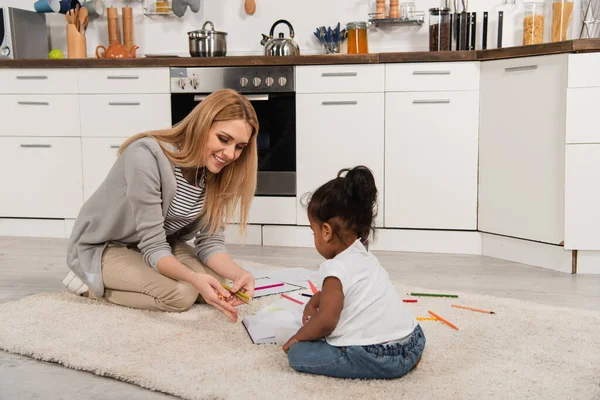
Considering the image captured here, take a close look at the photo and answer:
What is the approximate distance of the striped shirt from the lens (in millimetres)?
2324

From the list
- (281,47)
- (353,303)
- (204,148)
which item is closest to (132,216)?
(204,148)

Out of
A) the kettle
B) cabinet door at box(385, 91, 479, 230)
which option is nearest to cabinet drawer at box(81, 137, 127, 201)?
the kettle

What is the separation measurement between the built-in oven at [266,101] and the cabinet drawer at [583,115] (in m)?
1.39

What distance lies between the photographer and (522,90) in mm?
3189

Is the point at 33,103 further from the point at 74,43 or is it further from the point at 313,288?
the point at 313,288

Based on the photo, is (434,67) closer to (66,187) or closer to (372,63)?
(372,63)

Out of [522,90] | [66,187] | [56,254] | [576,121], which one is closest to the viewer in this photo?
[576,121]

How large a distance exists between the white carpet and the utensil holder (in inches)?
84.3


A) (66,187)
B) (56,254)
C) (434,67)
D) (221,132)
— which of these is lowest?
(56,254)

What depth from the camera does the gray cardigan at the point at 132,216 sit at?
219 centimetres

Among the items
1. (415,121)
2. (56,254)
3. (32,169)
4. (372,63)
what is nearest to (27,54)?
(32,169)

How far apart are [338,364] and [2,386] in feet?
2.78

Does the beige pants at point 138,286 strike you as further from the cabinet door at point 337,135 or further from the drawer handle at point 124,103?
the drawer handle at point 124,103

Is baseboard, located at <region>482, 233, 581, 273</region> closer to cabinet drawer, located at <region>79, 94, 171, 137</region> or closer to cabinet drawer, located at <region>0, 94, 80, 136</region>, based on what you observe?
cabinet drawer, located at <region>79, 94, 171, 137</region>
